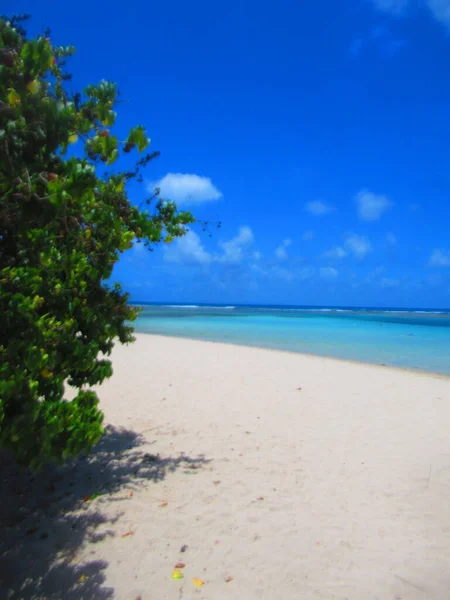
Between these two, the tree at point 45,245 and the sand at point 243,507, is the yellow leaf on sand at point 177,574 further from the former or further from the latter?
the tree at point 45,245

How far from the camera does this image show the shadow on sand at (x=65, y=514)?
363cm

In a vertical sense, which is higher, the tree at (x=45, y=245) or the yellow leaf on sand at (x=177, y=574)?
the tree at (x=45, y=245)

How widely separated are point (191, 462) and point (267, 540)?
2.23 m

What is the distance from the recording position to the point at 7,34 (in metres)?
2.88

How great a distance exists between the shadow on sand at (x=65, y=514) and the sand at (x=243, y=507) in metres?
0.02

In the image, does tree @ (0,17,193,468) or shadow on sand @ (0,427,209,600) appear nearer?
tree @ (0,17,193,468)

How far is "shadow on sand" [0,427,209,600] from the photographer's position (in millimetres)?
3634

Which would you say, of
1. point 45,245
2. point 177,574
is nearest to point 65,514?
point 177,574

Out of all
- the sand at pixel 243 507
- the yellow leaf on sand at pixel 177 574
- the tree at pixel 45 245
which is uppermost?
the tree at pixel 45 245

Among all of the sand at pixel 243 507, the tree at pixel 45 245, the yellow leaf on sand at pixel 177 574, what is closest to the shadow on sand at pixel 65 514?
the sand at pixel 243 507

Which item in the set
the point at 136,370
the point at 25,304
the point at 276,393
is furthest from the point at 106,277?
the point at 136,370

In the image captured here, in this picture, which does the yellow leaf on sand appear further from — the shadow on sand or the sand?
the shadow on sand

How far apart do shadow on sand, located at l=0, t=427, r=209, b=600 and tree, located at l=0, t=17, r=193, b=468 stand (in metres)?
1.49

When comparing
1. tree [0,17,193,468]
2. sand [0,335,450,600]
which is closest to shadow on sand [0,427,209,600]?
sand [0,335,450,600]
